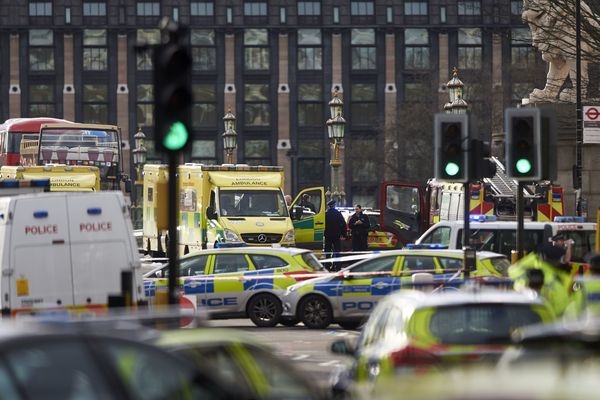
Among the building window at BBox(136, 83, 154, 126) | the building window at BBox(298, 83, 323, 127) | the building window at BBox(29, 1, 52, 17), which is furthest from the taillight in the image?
the building window at BBox(29, 1, 52, 17)

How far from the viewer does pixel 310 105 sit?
11338 cm

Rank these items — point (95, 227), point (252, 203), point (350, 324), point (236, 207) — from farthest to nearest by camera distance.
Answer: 1. point (252, 203)
2. point (236, 207)
3. point (350, 324)
4. point (95, 227)

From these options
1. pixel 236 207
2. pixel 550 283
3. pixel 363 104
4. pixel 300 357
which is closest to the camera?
pixel 550 283

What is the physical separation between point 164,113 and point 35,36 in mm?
101174

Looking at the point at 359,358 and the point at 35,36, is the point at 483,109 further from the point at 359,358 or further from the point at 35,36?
the point at 359,358

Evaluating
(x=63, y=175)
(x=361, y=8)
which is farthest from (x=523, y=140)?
(x=361, y=8)

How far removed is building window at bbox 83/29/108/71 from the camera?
112938 millimetres

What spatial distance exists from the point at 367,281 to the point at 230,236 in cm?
1443

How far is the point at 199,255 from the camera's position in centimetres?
2709

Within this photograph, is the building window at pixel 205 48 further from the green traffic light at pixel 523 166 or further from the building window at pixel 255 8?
the green traffic light at pixel 523 166

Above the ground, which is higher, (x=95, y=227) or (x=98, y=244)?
(x=95, y=227)

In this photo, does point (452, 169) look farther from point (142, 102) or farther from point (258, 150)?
point (258, 150)

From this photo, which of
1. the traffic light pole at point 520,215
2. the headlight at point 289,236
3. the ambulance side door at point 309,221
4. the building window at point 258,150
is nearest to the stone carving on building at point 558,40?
the ambulance side door at point 309,221

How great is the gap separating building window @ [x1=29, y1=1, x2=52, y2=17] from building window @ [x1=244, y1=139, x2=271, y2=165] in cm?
1564
